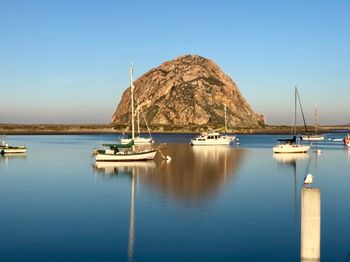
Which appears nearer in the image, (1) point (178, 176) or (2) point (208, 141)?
(1) point (178, 176)

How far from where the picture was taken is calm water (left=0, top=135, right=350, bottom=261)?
1995 cm

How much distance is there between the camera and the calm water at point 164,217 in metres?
20.0

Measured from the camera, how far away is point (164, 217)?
26.4 meters

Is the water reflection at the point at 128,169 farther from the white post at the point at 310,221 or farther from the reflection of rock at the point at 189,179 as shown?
the white post at the point at 310,221

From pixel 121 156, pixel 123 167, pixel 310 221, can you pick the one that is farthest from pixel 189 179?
pixel 310 221

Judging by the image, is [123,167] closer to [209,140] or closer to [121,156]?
[121,156]

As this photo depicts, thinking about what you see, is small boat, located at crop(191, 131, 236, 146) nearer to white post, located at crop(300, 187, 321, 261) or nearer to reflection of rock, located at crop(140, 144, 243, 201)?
reflection of rock, located at crop(140, 144, 243, 201)

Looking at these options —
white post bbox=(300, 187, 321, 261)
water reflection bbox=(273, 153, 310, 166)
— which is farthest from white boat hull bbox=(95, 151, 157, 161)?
white post bbox=(300, 187, 321, 261)

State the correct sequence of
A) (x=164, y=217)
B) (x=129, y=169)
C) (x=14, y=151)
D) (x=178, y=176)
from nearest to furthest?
1. (x=164, y=217)
2. (x=178, y=176)
3. (x=129, y=169)
4. (x=14, y=151)

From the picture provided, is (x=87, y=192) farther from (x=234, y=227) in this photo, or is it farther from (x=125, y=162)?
(x=125, y=162)

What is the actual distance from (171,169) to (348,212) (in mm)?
27253

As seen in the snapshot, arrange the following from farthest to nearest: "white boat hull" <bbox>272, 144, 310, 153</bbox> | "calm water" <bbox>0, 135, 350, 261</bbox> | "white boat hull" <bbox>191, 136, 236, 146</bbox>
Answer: "white boat hull" <bbox>191, 136, 236, 146</bbox>, "white boat hull" <bbox>272, 144, 310, 153</bbox>, "calm water" <bbox>0, 135, 350, 261</bbox>

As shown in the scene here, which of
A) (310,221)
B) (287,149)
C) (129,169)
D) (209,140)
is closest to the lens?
(310,221)

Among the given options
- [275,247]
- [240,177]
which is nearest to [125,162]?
[240,177]
